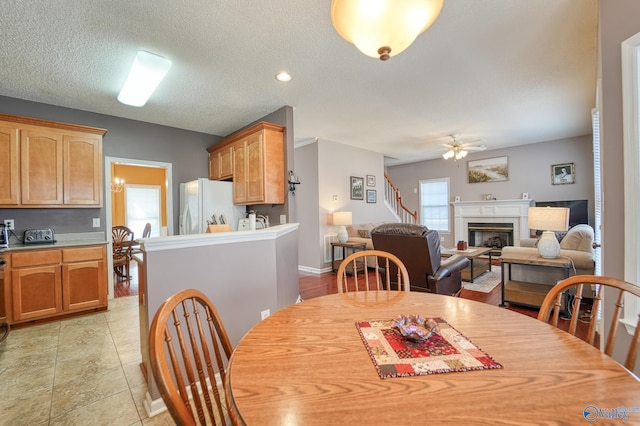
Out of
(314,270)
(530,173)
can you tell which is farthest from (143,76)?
(530,173)

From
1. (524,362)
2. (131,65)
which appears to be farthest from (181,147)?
(524,362)

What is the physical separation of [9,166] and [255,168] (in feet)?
8.80

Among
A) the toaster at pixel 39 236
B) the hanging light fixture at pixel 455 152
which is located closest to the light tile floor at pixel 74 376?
the toaster at pixel 39 236

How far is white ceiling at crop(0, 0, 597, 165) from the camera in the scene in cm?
191

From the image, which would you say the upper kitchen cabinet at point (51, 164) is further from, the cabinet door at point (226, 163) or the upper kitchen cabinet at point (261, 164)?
the upper kitchen cabinet at point (261, 164)

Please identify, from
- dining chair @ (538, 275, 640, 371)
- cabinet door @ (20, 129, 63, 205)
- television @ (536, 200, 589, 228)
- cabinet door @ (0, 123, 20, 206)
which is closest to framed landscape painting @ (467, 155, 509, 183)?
television @ (536, 200, 589, 228)

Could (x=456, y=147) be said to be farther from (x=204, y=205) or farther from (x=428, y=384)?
(x=428, y=384)

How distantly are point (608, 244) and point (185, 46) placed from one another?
3.32 meters

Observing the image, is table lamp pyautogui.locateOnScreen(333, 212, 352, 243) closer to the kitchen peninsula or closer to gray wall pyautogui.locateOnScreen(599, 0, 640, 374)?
the kitchen peninsula

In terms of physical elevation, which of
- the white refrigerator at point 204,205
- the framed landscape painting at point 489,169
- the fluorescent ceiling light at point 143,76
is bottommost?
the white refrigerator at point 204,205

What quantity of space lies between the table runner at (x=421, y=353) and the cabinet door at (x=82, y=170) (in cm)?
402

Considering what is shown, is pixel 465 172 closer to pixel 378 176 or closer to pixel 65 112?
pixel 378 176

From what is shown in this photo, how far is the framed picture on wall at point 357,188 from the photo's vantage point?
602cm

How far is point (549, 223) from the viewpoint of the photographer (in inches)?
118
